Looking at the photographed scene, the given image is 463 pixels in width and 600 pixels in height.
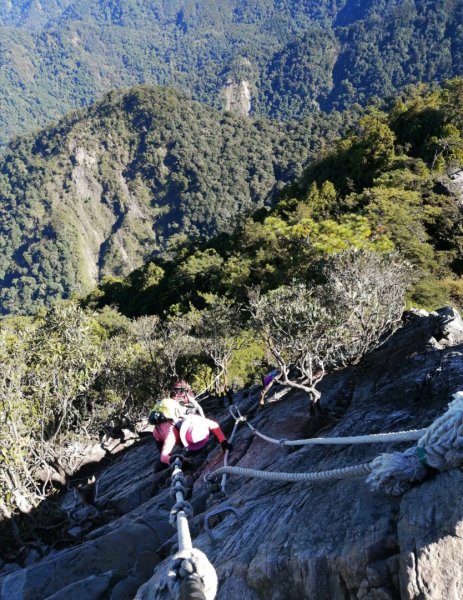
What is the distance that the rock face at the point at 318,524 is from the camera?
2.69m

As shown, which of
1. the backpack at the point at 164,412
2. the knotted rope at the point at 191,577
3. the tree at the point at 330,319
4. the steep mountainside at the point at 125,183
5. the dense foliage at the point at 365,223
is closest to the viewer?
the knotted rope at the point at 191,577

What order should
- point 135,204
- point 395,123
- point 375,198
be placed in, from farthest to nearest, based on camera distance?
1. point 135,204
2. point 395,123
3. point 375,198

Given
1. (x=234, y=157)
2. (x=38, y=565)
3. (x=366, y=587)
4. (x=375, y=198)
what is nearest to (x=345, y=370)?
(x=38, y=565)

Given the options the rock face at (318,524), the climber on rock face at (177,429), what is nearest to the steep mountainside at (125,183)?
the rock face at (318,524)

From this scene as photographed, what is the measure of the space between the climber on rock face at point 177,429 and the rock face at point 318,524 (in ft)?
2.09

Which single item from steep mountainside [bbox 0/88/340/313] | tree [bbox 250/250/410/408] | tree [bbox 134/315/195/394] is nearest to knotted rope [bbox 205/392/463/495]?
tree [bbox 250/250/410/408]

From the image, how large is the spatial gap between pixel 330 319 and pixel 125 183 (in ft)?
585

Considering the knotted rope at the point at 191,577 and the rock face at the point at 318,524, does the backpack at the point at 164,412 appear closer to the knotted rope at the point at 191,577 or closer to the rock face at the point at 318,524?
the rock face at the point at 318,524

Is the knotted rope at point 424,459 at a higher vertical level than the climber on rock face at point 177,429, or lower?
lower

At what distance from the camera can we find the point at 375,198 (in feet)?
111

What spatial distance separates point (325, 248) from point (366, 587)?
25.8 meters

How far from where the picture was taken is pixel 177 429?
8180 mm

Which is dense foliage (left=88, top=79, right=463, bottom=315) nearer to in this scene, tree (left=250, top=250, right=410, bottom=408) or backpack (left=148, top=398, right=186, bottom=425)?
tree (left=250, top=250, right=410, bottom=408)

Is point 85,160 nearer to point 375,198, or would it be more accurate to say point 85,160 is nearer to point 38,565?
point 375,198
